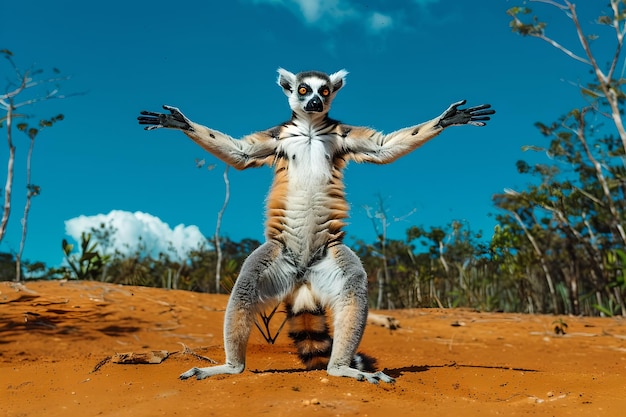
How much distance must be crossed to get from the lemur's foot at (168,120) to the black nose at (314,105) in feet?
3.50

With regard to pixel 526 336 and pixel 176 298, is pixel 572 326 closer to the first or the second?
pixel 526 336

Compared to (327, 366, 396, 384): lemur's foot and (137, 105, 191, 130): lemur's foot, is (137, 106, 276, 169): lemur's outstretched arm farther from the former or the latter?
(327, 366, 396, 384): lemur's foot

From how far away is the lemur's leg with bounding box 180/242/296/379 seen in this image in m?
4.39

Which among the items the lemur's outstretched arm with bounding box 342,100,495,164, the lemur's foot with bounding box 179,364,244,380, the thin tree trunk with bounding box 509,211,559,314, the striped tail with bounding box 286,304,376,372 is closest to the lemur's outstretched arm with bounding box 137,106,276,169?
the lemur's outstretched arm with bounding box 342,100,495,164

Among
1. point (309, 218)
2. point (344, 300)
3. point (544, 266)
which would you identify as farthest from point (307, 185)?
point (544, 266)

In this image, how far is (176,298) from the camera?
11.1m

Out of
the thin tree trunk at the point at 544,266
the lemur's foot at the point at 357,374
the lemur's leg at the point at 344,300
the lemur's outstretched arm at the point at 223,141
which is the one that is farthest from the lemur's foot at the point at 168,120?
the thin tree trunk at the point at 544,266

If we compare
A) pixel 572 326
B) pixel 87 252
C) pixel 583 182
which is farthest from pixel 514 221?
pixel 87 252

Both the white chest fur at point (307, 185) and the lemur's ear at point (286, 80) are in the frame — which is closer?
the white chest fur at point (307, 185)

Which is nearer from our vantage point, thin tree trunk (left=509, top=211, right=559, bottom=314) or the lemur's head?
the lemur's head

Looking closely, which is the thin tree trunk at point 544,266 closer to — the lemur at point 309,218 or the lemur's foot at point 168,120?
the lemur at point 309,218

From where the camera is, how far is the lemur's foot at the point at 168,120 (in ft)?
16.2

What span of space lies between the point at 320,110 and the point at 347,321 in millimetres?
1925

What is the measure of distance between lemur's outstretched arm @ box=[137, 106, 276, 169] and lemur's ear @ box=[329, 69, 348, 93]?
794mm
